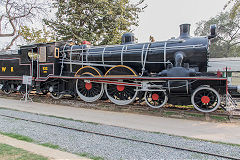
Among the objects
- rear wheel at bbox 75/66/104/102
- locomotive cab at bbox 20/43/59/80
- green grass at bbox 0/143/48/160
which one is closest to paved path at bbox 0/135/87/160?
green grass at bbox 0/143/48/160

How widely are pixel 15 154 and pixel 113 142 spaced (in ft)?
6.61

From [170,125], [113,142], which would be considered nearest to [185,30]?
[170,125]

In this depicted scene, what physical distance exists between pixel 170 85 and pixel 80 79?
4.55 metres

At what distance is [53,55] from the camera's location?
9.86 m

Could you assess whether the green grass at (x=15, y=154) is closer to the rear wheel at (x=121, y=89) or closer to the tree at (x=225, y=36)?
the rear wheel at (x=121, y=89)

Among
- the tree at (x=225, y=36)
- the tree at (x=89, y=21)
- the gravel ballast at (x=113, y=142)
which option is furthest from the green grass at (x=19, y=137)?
the tree at (x=225, y=36)

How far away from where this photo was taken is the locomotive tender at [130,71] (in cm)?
675

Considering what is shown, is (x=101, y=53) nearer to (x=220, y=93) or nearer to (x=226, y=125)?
(x=220, y=93)

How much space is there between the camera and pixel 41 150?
3656mm

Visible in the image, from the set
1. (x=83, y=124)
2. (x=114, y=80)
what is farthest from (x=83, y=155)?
(x=114, y=80)

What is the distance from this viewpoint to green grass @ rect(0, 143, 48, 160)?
10.5ft

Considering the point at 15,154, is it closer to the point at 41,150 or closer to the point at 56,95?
the point at 41,150

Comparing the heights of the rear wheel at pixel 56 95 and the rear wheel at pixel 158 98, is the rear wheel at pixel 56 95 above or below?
below

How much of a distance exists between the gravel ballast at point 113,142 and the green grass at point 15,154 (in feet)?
2.35
